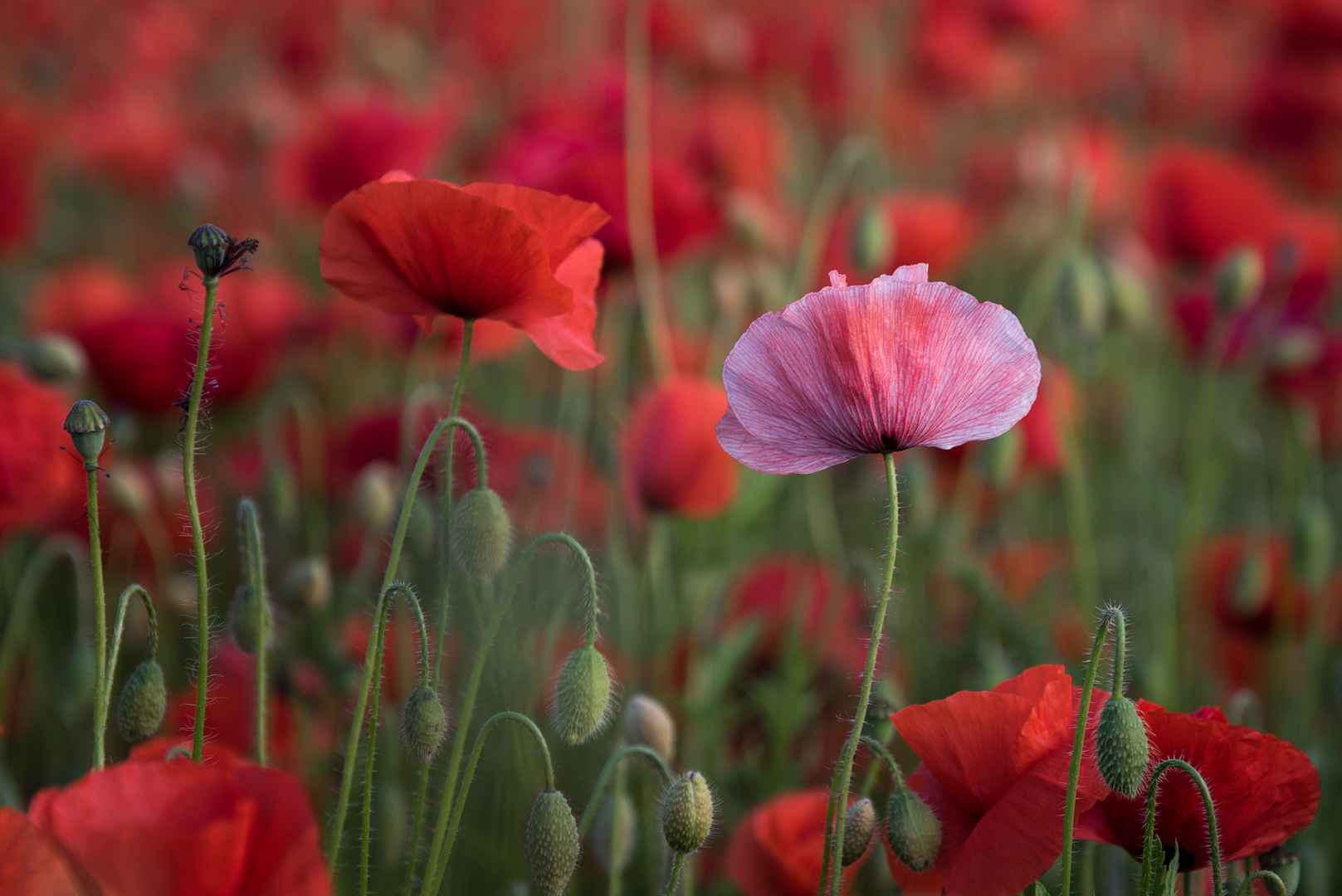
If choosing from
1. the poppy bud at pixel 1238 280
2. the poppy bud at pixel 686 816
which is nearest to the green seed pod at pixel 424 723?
the poppy bud at pixel 686 816

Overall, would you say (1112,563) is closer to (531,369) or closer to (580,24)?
(531,369)

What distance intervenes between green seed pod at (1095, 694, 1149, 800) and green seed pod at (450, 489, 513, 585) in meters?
0.29

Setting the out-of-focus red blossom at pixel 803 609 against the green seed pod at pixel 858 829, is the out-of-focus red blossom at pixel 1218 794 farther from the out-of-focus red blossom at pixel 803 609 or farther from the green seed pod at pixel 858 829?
the out-of-focus red blossom at pixel 803 609

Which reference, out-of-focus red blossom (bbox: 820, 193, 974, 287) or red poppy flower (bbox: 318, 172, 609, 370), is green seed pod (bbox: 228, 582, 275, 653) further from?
out-of-focus red blossom (bbox: 820, 193, 974, 287)

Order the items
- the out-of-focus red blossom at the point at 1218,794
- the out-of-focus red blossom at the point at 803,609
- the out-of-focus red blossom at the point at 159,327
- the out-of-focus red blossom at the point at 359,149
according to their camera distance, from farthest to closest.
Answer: the out-of-focus red blossom at the point at 359,149 → the out-of-focus red blossom at the point at 159,327 → the out-of-focus red blossom at the point at 803,609 → the out-of-focus red blossom at the point at 1218,794

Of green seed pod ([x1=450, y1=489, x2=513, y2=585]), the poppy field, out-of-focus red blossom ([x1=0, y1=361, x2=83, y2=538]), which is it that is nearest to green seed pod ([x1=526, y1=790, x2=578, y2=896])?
the poppy field

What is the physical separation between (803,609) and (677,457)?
224 mm

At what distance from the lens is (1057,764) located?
0.47 metres

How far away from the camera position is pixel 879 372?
0.47 metres

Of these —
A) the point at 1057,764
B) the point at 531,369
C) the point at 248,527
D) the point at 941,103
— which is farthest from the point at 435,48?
the point at 1057,764

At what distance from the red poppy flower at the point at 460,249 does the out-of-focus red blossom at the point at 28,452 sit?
0.55 m

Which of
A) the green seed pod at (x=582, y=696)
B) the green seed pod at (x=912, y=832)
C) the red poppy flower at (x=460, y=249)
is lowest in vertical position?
the green seed pod at (x=912, y=832)

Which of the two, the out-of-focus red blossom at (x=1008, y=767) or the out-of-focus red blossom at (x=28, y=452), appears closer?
the out-of-focus red blossom at (x=1008, y=767)

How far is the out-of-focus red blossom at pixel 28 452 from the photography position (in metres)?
0.98
